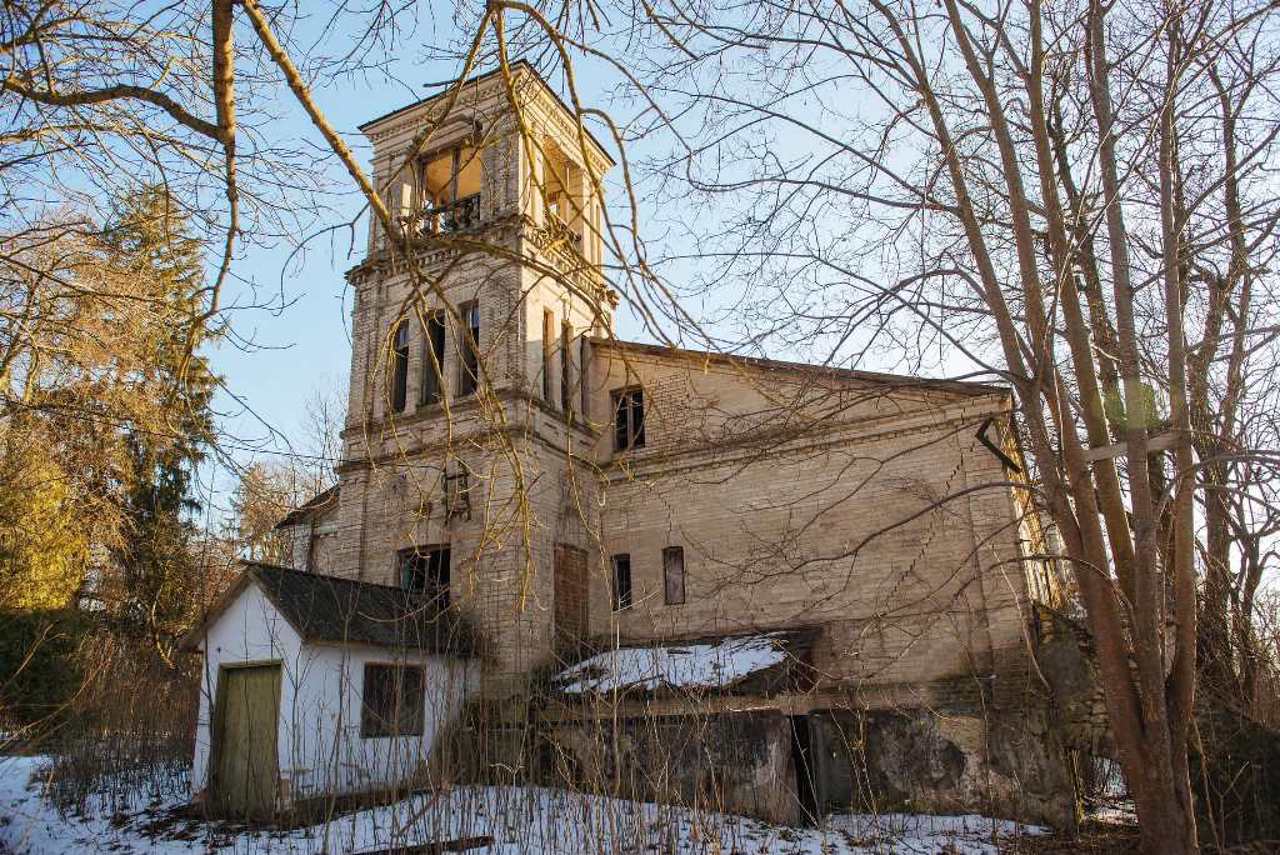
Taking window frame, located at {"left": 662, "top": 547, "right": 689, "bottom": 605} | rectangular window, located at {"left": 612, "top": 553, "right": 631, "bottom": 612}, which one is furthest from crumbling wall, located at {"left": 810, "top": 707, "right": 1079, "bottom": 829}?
rectangular window, located at {"left": 612, "top": 553, "right": 631, "bottom": 612}

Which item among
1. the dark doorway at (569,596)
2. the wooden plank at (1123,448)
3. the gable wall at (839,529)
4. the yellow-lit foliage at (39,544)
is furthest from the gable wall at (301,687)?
the wooden plank at (1123,448)

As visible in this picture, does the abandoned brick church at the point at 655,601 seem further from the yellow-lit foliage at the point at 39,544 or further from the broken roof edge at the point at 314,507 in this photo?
the yellow-lit foliage at the point at 39,544

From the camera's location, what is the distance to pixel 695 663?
523 inches

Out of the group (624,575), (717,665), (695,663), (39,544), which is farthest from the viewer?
(624,575)

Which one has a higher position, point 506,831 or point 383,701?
point 383,701

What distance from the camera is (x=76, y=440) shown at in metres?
10.2

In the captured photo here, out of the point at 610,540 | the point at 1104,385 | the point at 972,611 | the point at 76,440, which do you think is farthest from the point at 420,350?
the point at 1104,385

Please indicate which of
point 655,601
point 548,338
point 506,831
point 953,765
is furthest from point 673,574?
point 506,831

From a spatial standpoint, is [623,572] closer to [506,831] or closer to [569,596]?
[569,596]

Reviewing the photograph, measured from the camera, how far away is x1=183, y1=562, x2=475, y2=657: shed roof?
12289mm

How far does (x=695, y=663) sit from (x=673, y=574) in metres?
2.90

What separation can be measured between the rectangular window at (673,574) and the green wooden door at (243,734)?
22.8ft

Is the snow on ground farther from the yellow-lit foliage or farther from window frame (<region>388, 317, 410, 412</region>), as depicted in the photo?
window frame (<region>388, 317, 410, 412</region>)

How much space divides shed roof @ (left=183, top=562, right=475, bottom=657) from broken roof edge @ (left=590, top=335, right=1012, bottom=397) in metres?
5.63
